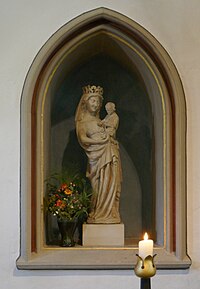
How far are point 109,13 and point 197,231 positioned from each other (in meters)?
1.18

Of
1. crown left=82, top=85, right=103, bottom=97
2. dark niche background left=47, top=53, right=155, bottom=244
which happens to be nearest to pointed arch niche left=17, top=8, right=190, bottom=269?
dark niche background left=47, top=53, right=155, bottom=244

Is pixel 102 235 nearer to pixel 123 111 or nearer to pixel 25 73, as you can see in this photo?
pixel 123 111

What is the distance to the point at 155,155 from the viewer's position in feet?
9.33

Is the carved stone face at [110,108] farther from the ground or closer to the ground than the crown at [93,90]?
closer to the ground

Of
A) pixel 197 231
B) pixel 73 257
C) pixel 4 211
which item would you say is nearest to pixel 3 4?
pixel 4 211

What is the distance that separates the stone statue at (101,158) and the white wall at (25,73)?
359 millimetres

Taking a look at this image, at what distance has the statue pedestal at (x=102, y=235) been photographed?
9.02ft

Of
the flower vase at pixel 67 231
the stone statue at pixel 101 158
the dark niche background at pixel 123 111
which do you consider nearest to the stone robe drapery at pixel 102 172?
the stone statue at pixel 101 158

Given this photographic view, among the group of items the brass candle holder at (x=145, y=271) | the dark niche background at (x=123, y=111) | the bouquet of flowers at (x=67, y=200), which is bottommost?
the brass candle holder at (x=145, y=271)

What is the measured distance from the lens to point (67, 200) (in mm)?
2719

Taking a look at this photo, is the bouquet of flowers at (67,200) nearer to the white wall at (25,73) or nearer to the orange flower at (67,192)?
the orange flower at (67,192)

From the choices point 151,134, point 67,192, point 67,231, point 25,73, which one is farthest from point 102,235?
point 25,73

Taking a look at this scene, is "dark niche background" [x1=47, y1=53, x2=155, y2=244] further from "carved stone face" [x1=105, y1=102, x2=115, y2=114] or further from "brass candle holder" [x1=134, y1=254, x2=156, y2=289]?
"brass candle holder" [x1=134, y1=254, x2=156, y2=289]

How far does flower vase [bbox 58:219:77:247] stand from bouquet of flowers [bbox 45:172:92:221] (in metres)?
0.02
